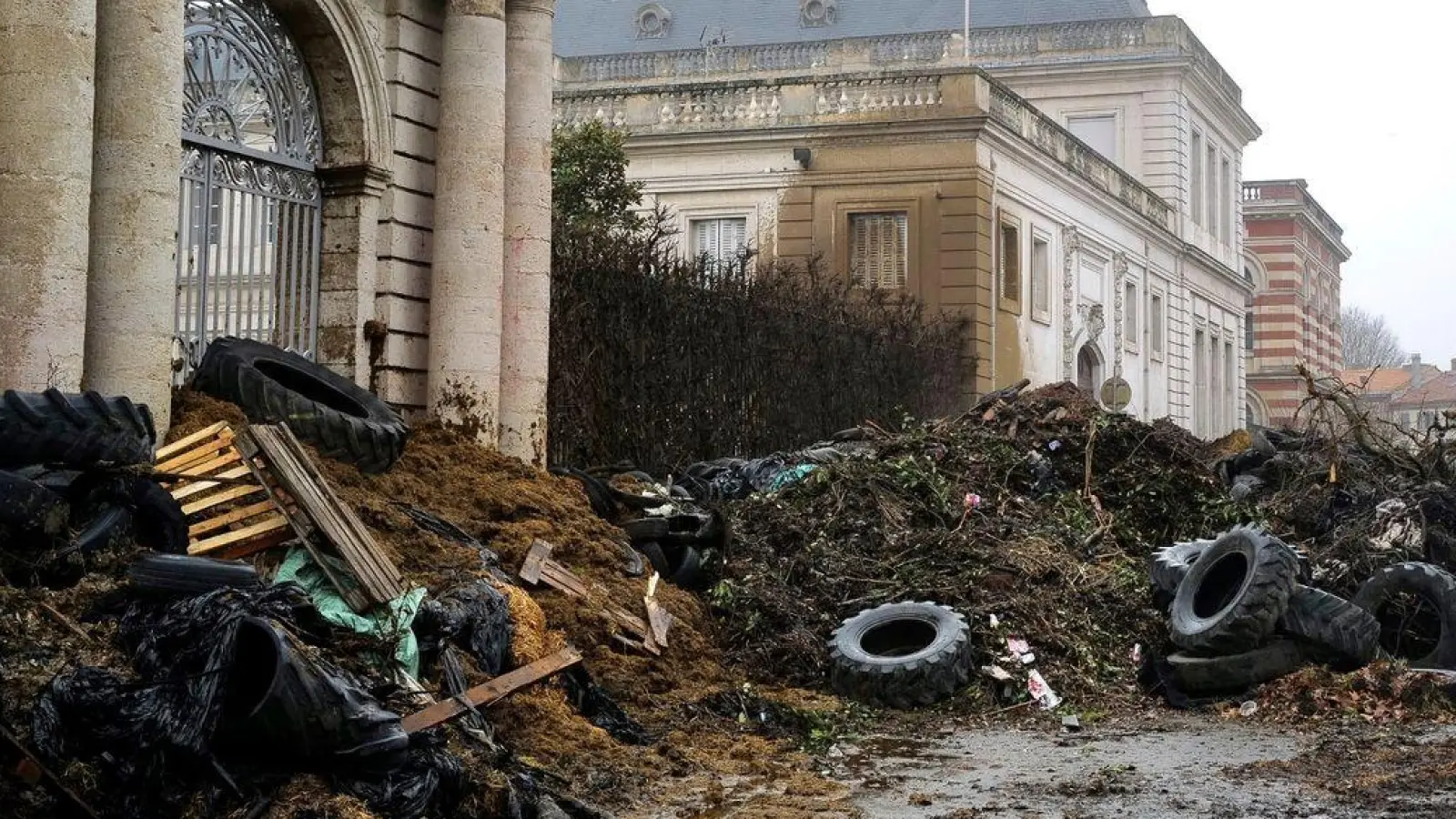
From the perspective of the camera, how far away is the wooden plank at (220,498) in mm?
10312

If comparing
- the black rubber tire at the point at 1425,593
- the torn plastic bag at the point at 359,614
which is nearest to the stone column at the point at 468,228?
the torn plastic bag at the point at 359,614

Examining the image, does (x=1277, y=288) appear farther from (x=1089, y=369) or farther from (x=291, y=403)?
(x=291, y=403)

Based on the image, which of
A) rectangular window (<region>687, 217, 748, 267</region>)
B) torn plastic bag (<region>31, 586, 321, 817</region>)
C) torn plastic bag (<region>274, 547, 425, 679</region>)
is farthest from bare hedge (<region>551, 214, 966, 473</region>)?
torn plastic bag (<region>31, 586, 321, 817</region>)

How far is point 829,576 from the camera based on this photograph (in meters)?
14.1

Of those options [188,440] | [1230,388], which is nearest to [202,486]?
[188,440]

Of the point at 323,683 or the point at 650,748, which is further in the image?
the point at 650,748

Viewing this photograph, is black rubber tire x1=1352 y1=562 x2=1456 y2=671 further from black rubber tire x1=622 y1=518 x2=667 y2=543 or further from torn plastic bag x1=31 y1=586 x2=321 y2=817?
torn plastic bag x1=31 y1=586 x2=321 y2=817

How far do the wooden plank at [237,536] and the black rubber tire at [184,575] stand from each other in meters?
1.24

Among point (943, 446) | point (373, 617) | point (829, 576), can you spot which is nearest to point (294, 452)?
point (373, 617)

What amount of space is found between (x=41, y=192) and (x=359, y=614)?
3.21 metres

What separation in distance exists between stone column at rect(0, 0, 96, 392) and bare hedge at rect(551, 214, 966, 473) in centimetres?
821

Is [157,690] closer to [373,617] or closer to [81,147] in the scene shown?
[373,617]

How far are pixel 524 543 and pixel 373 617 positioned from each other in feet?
8.91

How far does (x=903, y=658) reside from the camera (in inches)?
487
